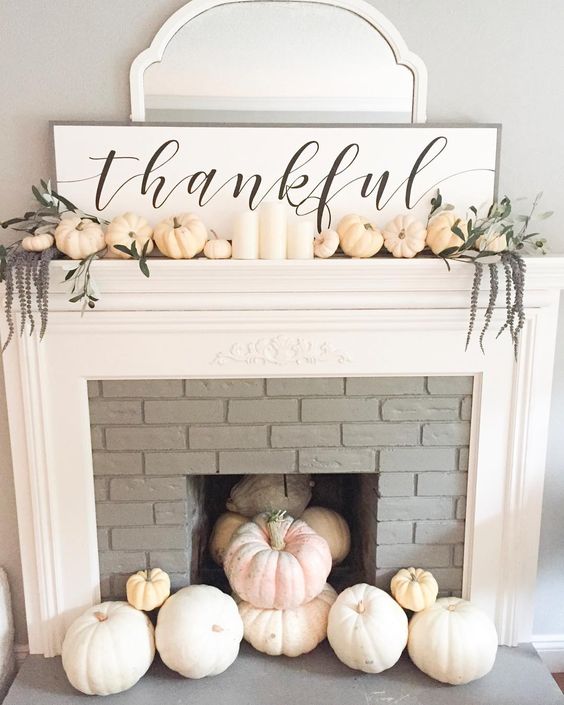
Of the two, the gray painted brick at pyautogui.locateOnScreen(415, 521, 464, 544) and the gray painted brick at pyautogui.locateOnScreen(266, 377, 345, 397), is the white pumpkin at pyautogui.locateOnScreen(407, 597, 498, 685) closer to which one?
the gray painted brick at pyautogui.locateOnScreen(415, 521, 464, 544)

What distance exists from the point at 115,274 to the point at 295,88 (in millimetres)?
722

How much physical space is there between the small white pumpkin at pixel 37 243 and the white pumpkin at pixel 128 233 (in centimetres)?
16

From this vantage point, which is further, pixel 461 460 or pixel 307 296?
pixel 461 460

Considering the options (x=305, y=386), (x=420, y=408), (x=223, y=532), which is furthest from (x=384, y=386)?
(x=223, y=532)

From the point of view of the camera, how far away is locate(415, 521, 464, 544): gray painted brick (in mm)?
2104

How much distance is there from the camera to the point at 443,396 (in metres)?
2.00

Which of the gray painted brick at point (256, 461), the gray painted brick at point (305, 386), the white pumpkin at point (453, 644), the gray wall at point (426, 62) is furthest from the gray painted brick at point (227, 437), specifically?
the gray wall at point (426, 62)

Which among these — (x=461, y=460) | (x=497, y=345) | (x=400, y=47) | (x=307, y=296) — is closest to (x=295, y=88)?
(x=400, y=47)

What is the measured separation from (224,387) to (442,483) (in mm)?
738

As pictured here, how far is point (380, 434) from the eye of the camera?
203 cm

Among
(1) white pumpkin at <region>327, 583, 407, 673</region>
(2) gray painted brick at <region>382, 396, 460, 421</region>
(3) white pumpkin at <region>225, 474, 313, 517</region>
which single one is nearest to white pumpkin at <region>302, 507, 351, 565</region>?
(3) white pumpkin at <region>225, 474, 313, 517</region>

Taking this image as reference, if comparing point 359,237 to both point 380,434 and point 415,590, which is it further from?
point 415,590

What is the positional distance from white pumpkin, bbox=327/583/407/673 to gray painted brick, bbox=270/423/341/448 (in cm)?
46

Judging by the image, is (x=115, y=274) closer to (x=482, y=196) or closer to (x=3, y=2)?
(x=3, y=2)
